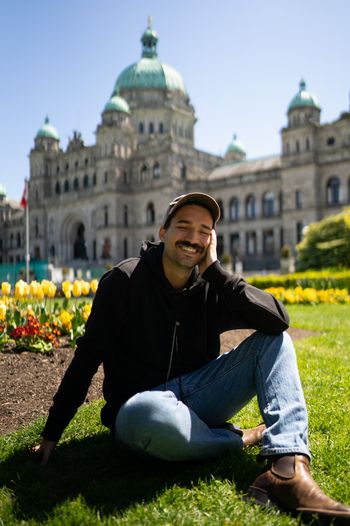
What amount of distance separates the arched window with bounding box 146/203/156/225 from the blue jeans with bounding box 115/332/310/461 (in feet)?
162

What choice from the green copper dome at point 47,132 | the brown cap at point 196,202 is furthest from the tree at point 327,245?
the green copper dome at point 47,132

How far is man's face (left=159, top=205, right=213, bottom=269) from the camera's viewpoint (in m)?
3.26

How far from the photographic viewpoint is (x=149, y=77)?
57156mm

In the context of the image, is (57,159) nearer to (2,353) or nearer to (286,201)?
(286,201)

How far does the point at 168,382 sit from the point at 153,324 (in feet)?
1.37

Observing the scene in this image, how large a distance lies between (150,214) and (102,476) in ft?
165

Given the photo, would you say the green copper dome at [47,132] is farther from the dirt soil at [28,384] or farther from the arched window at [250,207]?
the dirt soil at [28,384]

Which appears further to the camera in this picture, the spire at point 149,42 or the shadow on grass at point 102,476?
the spire at point 149,42

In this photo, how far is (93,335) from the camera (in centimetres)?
309

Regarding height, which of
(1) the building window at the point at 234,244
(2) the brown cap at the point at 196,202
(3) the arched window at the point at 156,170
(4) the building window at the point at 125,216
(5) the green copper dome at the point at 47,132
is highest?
(5) the green copper dome at the point at 47,132

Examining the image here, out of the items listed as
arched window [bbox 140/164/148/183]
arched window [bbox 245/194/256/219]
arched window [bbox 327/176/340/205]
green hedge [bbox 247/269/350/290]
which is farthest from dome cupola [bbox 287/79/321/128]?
green hedge [bbox 247/269/350/290]

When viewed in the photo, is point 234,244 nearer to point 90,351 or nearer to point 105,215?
point 105,215

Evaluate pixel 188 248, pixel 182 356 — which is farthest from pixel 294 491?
pixel 188 248

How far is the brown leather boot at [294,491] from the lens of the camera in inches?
96.1
